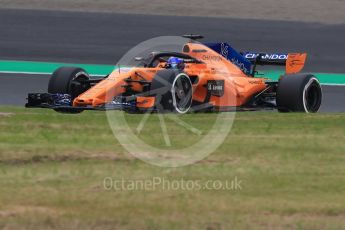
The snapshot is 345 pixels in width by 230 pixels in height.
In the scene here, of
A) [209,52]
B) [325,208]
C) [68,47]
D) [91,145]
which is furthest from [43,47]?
[325,208]

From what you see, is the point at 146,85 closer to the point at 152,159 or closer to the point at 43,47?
the point at 152,159

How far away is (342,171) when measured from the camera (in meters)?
8.62

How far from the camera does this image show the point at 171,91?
514 inches

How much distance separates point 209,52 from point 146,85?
1552 millimetres

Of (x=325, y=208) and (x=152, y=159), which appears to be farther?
(x=152, y=159)

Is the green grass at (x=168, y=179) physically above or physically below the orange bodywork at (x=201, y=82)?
below

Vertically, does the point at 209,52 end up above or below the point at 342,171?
above

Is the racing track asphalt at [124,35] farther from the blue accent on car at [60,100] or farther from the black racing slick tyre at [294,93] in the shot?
the blue accent on car at [60,100]

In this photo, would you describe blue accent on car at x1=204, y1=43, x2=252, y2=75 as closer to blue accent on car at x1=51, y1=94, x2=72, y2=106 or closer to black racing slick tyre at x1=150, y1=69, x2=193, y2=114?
black racing slick tyre at x1=150, y1=69, x2=193, y2=114

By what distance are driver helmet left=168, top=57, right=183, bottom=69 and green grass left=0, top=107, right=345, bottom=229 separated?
3.22m

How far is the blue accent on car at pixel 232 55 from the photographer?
1504 centimetres

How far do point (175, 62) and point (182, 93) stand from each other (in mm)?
1120

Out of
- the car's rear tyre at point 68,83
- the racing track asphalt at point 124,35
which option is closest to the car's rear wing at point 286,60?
the car's rear tyre at point 68,83

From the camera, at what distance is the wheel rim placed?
43.1ft
